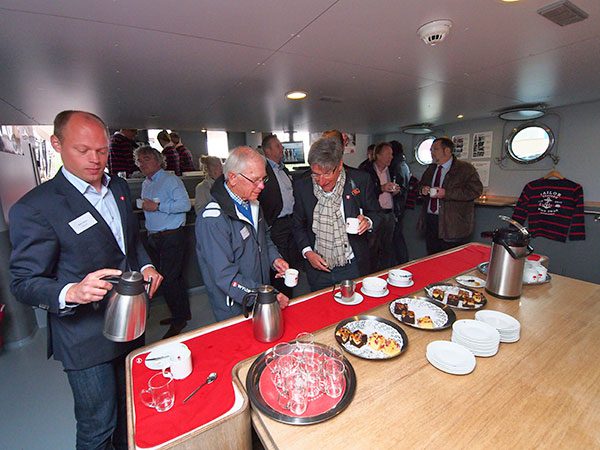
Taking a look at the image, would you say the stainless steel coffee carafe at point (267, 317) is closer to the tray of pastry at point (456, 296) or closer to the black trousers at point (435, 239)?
the tray of pastry at point (456, 296)

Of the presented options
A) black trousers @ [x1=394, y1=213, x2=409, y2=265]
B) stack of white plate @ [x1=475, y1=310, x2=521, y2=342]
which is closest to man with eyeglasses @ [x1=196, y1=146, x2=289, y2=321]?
stack of white plate @ [x1=475, y1=310, x2=521, y2=342]

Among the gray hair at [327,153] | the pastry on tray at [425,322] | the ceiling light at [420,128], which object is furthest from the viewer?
the ceiling light at [420,128]

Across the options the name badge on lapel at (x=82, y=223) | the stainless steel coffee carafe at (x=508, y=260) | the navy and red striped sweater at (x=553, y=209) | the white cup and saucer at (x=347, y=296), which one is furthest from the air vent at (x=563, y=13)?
the navy and red striped sweater at (x=553, y=209)

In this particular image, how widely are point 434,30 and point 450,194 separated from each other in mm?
2250

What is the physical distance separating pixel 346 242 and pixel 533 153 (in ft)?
11.3

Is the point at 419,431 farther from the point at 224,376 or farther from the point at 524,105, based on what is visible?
the point at 524,105

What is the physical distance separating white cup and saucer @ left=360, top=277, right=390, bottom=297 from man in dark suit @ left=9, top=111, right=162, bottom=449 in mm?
987

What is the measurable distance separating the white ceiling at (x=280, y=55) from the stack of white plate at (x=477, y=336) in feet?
3.96

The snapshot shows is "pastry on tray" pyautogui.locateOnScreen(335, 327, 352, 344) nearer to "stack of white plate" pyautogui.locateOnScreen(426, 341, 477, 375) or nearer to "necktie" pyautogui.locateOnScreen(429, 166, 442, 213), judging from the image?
"stack of white plate" pyautogui.locateOnScreen(426, 341, 477, 375)

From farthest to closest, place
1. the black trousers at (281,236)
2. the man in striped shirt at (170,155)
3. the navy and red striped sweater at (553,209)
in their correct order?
the man in striped shirt at (170,155)
the navy and red striped sweater at (553,209)
the black trousers at (281,236)

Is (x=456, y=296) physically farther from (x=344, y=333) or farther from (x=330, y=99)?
(x=330, y=99)

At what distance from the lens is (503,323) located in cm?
110

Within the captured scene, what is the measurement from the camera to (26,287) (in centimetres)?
98

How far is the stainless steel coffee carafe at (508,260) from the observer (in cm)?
126
